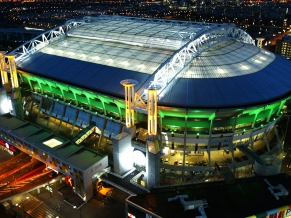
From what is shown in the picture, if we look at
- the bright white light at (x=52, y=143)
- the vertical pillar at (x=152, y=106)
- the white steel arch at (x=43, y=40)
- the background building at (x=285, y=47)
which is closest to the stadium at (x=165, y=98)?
the vertical pillar at (x=152, y=106)

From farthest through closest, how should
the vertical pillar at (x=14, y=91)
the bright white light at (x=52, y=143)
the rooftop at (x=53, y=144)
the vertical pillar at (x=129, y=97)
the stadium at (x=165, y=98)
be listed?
the vertical pillar at (x=14, y=91)
the bright white light at (x=52, y=143)
the rooftop at (x=53, y=144)
the stadium at (x=165, y=98)
the vertical pillar at (x=129, y=97)

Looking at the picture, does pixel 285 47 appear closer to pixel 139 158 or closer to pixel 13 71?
pixel 139 158

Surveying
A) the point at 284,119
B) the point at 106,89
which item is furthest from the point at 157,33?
the point at 284,119

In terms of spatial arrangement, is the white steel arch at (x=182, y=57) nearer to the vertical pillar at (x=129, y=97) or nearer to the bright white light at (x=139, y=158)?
the vertical pillar at (x=129, y=97)

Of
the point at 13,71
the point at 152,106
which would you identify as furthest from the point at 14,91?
the point at 152,106

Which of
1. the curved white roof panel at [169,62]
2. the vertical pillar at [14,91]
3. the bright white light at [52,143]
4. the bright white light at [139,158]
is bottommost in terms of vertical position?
the bright white light at [139,158]

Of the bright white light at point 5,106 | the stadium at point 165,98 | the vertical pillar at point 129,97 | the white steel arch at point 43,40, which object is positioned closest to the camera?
the vertical pillar at point 129,97

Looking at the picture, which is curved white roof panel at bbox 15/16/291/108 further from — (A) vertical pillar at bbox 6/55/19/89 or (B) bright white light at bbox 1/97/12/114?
(B) bright white light at bbox 1/97/12/114

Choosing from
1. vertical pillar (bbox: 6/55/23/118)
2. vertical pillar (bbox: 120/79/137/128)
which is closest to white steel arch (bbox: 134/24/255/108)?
vertical pillar (bbox: 120/79/137/128)
